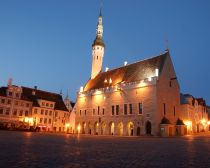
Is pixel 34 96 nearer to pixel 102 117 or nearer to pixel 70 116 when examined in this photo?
pixel 70 116

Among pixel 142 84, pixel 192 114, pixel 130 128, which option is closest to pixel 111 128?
pixel 130 128

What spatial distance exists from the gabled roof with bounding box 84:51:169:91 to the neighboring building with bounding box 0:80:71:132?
12.1 metres

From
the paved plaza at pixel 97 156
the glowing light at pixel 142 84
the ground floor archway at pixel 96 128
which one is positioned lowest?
the ground floor archway at pixel 96 128

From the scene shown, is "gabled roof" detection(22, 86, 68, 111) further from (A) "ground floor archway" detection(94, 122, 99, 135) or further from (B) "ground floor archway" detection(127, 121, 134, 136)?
(B) "ground floor archway" detection(127, 121, 134, 136)

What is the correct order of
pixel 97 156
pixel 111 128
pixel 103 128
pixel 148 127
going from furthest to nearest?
pixel 103 128, pixel 111 128, pixel 148 127, pixel 97 156

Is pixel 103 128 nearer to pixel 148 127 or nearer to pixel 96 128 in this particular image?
pixel 96 128

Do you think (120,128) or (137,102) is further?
(120,128)

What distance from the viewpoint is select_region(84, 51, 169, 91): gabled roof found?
48.8 m

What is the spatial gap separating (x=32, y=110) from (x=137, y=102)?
30.5 metres

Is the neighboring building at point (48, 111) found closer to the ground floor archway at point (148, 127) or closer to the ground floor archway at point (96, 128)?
the ground floor archway at point (96, 128)

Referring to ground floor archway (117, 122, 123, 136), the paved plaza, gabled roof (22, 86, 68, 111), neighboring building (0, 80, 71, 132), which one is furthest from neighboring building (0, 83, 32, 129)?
the paved plaza

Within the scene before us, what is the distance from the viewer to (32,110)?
207 feet

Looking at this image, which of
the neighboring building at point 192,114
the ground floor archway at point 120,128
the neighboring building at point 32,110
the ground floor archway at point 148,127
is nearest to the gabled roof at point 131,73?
the ground floor archway at point 148,127

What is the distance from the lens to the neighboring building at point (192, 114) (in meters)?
55.5
